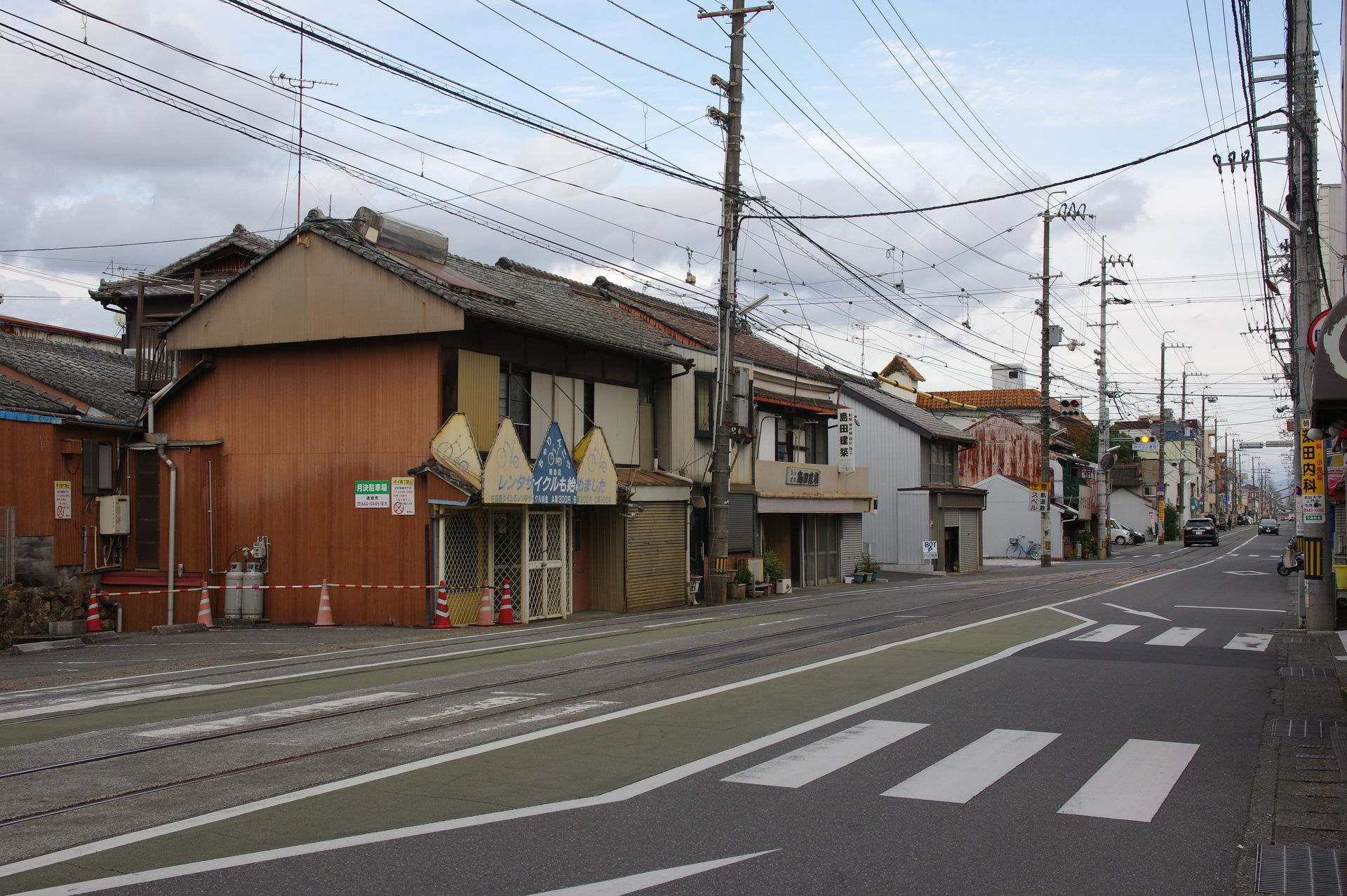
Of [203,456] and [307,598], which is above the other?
[203,456]

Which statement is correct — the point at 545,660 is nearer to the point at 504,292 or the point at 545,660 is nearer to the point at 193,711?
the point at 193,711

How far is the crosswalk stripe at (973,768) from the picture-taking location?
7.13m

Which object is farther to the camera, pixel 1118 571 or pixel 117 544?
pixel 1118 571

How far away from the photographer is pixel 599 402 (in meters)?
24.7

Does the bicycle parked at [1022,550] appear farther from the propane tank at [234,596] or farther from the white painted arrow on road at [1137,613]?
the propane tank at [234,596]

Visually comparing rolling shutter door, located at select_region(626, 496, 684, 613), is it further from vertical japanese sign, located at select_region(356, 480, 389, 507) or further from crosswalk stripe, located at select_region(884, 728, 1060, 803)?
crosswalk stripe, located at select_region(884, 728, 1060, 803)

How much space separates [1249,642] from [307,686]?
1418cm

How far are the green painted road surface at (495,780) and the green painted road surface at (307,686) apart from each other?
0.34 m

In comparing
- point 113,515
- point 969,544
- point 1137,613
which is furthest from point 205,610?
point 969,544

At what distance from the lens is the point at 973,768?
25.8ft

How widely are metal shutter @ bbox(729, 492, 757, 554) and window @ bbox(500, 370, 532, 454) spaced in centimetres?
890

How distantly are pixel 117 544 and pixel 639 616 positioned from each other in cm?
1134

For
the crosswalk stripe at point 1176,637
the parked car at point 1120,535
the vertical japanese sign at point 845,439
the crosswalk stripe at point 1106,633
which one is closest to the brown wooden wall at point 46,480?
the crosswalk stripe at point 1106,633

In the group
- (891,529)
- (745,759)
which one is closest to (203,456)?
(745,759)
